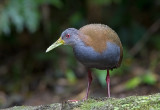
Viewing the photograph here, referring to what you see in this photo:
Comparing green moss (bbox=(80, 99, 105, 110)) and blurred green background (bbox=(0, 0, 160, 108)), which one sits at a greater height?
blurred green background (bbox=(0, 0, 160, 108))

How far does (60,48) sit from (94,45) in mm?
4557

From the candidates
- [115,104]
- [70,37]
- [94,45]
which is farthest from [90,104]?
[70,37]

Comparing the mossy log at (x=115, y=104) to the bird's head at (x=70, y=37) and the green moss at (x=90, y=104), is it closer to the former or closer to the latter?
the green moss at (x=90, y=104)

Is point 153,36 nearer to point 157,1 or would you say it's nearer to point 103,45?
point 157,1

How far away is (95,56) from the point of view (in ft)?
12.9

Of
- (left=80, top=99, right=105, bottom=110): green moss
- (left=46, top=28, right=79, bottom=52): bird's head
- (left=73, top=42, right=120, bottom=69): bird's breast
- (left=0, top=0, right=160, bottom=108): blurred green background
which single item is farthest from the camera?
(left=0, top=0, right=160, bottom=108): blurred green background

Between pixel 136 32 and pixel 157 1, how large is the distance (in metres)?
0.91

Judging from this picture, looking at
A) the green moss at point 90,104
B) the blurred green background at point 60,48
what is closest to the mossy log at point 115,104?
the green moss at point 90,104

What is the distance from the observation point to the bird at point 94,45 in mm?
3938

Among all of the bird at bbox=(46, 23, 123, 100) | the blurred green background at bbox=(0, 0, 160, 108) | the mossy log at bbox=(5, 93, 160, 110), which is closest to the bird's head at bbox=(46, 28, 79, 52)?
the bird at bbox=(46, 23, 123, 100)

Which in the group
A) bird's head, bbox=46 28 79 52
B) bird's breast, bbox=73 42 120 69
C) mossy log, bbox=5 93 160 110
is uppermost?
bird's head, bbox=46 28 79 52

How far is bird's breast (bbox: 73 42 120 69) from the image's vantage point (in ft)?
12.9

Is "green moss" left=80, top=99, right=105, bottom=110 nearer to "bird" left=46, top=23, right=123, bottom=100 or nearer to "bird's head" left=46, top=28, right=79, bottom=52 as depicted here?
"bird" left=46, top=23, right=123, bottom=100

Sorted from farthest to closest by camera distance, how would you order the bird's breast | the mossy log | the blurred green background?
1. the blurred green background
2. the bird's breast
3. the mossy log
